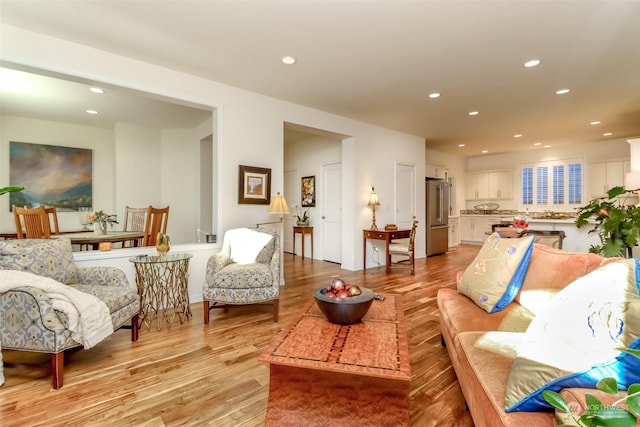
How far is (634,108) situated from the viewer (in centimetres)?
460

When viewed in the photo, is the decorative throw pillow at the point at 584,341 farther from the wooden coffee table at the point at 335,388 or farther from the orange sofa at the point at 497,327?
the wooden coffee table at the point at 335,388

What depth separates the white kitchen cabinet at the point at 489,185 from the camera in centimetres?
830

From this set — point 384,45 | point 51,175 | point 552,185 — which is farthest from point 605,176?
point 51,175

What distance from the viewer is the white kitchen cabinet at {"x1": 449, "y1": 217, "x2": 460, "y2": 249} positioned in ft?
27.7

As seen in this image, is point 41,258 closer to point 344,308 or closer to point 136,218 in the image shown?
point 344,308

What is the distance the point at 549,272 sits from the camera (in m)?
1.73

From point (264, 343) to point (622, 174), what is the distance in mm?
8328

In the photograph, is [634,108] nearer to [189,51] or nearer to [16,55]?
[189,51]

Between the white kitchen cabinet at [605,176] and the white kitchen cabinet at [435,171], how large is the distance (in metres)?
3.16

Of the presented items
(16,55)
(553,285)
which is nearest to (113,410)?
(553,285)

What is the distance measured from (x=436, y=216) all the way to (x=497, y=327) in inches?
221

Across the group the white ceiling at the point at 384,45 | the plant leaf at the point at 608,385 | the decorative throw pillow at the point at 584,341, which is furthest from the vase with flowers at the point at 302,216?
the plant leaf at the point at 608,385

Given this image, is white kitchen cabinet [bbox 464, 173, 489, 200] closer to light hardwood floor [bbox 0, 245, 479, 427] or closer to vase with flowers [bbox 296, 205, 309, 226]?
vase with flowers [bbox 296, 205, 309, 226]

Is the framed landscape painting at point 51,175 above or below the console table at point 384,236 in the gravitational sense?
above
